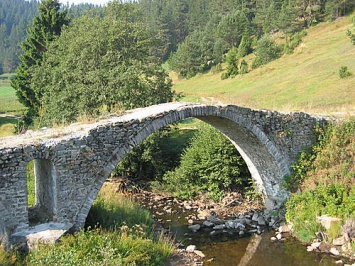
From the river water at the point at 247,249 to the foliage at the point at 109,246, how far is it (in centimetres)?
125

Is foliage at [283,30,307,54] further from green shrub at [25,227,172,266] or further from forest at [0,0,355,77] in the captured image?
green shrub at [25,227,172,266]

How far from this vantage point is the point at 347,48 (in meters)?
35.2

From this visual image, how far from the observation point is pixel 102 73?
1930 cm

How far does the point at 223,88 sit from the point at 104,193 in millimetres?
26722

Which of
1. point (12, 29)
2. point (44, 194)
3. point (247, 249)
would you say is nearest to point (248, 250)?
point (247, 249)

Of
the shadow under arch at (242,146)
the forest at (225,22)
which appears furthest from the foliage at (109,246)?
the forest at (225,22)

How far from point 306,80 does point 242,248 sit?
71.3 ft

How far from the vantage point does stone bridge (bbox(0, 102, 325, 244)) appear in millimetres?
8656

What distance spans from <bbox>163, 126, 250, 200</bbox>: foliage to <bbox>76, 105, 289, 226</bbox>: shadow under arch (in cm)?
75

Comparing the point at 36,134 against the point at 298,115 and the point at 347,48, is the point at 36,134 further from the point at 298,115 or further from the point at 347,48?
the point at 347,48

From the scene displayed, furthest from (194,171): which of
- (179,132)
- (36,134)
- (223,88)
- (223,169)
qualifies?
(223,88)

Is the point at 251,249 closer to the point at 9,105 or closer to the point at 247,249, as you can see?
the point at 247,249

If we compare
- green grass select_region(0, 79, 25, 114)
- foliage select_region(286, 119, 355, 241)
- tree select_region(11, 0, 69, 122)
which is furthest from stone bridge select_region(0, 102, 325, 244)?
green grass select_region(0, 79, 25, 114)

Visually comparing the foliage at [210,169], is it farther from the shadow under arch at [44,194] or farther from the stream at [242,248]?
the shadow under arch at [44,194]
